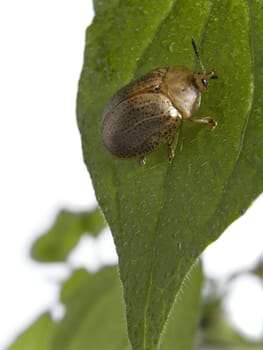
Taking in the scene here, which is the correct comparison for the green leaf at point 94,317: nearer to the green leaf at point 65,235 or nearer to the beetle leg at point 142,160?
the green leaf at point 65,235

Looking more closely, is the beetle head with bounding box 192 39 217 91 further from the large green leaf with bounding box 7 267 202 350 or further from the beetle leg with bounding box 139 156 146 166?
the large green leaf with bounding box 7 267 202 350

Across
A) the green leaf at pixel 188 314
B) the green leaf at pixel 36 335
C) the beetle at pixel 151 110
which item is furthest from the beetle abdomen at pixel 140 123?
the green leaf at pixel 36 335

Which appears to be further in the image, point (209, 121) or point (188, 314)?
point (188, 314)

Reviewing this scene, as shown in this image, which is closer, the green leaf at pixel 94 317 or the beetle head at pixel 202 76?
the beetle head at pixel 202 76

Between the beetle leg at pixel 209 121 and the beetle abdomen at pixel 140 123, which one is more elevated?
the beetle abdomen at pixel 140 123

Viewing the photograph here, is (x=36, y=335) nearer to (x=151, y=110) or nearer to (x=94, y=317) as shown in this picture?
(x=94, y=317)

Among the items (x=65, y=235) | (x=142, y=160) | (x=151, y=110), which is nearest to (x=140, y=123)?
(x=151, y=110)
